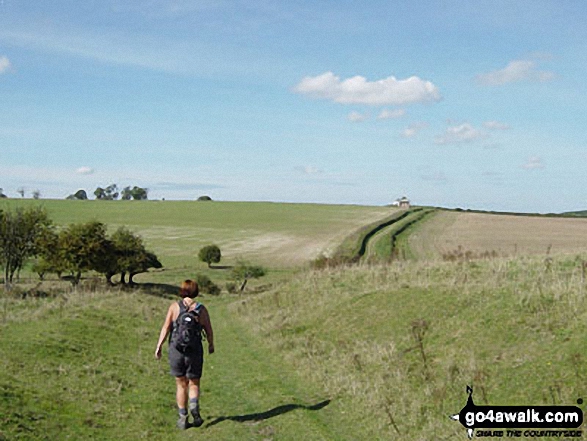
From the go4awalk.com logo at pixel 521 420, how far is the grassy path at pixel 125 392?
2078mm

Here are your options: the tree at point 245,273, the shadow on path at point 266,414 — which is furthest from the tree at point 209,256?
the shadow on path at point 266,414

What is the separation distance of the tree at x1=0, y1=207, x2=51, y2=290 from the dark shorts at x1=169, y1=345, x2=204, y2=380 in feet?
150

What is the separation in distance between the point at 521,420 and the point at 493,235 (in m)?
77.7

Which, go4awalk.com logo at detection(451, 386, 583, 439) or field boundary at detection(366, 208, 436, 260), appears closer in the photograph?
go4awalk.com logo at detection(451, 386, 583, 439)

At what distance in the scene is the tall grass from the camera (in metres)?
10.5

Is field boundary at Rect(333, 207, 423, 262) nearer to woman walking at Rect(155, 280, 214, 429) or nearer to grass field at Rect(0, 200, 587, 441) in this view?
grass field at Rect(0, 200, 587, 441)

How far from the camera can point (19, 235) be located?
53688mm

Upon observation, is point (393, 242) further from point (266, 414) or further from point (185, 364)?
point (185, 364)

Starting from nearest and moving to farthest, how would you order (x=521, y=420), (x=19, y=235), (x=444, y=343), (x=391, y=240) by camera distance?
(x=521, y=420), (x=444, y=343), (x=19, y=235), (x=391, y=240)

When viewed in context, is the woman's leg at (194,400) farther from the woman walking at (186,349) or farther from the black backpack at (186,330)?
the black backpack at (186,330)

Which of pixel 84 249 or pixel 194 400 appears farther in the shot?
pixel 84 249

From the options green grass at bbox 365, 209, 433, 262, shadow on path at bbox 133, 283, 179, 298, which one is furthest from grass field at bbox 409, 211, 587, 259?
shadow on path at bbox 133, 283, 179, 298

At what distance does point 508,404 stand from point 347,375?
454 cm

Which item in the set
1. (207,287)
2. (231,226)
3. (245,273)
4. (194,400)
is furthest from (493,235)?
(194,400)
